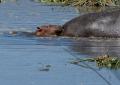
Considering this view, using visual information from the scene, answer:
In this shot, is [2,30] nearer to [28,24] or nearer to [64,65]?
[28,24]

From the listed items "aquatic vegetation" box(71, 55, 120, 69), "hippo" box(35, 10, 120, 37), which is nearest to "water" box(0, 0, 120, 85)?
"aquatic vegetation" box(71, 55, 120, 69)

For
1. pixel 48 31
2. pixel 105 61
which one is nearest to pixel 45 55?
pixel 105 61

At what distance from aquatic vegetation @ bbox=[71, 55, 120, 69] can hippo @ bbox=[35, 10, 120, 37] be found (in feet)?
11.4

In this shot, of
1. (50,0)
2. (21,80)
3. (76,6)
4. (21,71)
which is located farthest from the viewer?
(50,0)

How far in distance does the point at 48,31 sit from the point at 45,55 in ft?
10.6

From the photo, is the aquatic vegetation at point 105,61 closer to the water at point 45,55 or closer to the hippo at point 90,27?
the water at point 45,55

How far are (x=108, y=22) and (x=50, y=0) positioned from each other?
8.82 meters

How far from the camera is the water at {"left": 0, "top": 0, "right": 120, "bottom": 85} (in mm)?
8320

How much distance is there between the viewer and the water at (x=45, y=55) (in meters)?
8.32

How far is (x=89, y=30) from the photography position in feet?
44.1

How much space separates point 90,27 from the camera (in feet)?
44.1

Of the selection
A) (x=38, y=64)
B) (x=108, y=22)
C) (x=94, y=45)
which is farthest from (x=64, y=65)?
(x=108, y=22)

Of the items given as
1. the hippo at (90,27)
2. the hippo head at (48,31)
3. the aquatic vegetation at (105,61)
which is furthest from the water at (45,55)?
the hippo at (90,27)

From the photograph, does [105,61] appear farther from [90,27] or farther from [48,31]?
[48,31]
